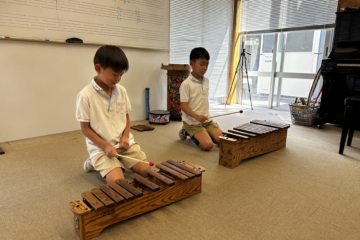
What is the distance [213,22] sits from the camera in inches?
194

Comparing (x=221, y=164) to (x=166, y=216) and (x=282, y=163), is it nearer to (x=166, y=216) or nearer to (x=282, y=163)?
(x=282, y=163)

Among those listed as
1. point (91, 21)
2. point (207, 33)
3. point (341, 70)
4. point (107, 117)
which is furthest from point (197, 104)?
point (207, 33)

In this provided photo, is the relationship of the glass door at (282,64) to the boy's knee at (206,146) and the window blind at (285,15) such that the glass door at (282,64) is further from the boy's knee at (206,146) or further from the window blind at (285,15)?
the boy's knee at (206,146)

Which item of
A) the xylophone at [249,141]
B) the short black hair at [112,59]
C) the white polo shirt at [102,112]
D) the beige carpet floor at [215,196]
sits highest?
the short black hair at [112,59]

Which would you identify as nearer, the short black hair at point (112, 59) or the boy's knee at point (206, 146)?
the short black hair at point (112, 59)

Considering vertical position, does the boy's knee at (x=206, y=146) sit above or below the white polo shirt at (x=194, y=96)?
below

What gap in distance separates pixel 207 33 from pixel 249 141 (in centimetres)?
319

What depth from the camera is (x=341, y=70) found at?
3.21m

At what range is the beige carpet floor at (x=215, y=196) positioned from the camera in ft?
4.38

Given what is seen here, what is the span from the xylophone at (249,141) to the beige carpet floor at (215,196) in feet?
0.24

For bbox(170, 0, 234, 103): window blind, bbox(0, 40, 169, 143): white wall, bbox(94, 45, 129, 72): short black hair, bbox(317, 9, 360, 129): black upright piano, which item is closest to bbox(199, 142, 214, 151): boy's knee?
bbox(94, 45, 129, 72): short black hair

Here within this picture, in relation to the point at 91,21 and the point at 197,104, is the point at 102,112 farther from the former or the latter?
the point at 91,21

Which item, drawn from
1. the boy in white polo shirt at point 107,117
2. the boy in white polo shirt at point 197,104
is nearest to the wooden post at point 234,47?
the boy in white polo shirt at point 197,104

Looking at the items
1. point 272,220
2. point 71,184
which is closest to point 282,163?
point 272,220
